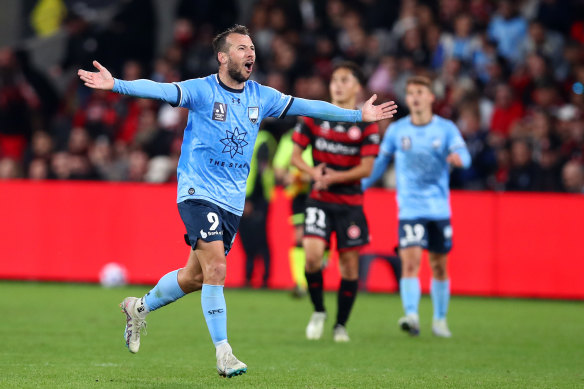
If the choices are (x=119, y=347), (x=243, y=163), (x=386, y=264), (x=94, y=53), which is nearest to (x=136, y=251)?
(x=386, y=264)

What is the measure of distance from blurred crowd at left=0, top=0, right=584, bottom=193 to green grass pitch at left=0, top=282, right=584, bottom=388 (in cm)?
308

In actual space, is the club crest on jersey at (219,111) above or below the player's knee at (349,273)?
above

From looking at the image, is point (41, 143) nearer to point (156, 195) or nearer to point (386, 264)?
point (156, 195)

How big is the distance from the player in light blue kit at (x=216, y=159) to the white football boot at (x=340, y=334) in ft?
8.91

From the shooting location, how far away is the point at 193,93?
23.3 ft

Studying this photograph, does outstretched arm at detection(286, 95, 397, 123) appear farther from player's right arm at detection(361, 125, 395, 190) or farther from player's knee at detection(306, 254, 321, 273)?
player's right arm at detection(361, 125, 395, 190)

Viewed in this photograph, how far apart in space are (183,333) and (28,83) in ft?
38.1

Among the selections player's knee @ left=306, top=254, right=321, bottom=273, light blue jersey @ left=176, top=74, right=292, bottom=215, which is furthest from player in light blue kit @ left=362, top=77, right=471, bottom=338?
light blue jersey @ left=176, top=74, right=292, bottom=215

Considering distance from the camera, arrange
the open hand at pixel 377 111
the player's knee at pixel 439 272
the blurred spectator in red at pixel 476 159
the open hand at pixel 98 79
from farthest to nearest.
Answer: the blurred spectator in red at pixel 476 159, the player's knee at pixel 439 272, the open hand at pixel 377 111, the open hand at pixel 98 79

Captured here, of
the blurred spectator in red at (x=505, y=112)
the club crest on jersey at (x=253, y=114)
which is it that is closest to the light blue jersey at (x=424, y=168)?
the club crest on jersey at (x=253, y=114)

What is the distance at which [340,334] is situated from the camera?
9781 mm

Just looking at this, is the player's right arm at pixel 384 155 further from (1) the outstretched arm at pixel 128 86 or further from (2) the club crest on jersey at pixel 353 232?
(1) the outstretched arm at pixel 128 86

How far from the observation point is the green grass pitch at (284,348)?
711 centimetres

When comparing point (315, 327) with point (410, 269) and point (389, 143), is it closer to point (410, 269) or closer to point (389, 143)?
point (410, 269)
